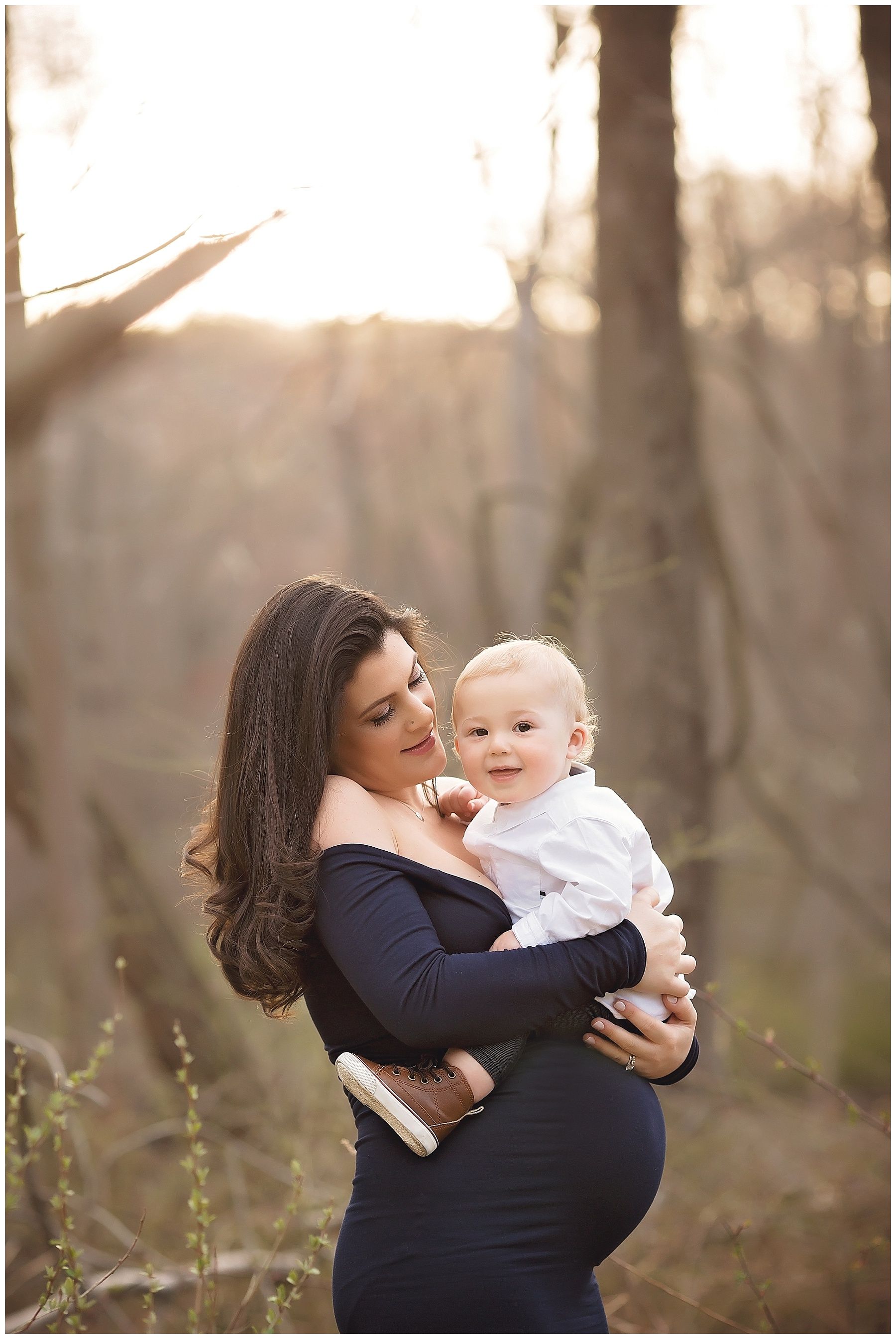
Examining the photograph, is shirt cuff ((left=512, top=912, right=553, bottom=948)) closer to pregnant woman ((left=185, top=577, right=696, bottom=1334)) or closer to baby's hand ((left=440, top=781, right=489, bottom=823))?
pregnant woman ((left=185, top=577, right=696, bottom=1334))

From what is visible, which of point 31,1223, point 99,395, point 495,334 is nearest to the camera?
point 31,1223

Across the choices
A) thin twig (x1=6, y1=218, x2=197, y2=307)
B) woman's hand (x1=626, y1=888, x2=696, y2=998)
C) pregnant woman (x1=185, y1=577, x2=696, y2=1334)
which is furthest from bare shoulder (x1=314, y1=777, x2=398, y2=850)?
thin twig (x1=6, y1=218, x2=197, y2=307)

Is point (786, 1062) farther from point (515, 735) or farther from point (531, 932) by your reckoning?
point (515, 735)

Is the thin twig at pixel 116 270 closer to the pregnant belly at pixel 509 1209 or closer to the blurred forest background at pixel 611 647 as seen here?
the blurred forest background at pixel 611 647

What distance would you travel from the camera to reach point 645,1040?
6.09 feet

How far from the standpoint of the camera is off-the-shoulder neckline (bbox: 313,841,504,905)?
1.77m

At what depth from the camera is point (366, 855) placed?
1756 millimetres

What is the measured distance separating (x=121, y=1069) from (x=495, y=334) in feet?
21.7

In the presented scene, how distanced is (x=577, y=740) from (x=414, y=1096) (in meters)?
0.72

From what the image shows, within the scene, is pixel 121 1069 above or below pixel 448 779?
below

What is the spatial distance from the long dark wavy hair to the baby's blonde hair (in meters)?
0.19

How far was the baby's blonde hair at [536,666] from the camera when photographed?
6.50 ft

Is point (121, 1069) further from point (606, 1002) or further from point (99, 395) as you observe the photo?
point (99, 395)

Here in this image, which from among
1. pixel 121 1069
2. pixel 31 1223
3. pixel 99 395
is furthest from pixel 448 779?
pixel 99 395
